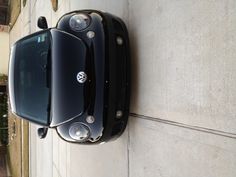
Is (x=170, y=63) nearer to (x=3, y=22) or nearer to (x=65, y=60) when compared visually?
(x=65, y=60)

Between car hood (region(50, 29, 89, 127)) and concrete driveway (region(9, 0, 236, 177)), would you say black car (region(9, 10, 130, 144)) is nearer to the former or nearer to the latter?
car hood (region(50, 29, 89, 127))

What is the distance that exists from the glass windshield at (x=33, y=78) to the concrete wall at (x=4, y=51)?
15.7 meters

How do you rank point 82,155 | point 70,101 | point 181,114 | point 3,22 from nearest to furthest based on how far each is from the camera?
1. point 181,114
2. point 70,101
3. point 82,155
4. point 3,22

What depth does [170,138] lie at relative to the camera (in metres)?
3.10

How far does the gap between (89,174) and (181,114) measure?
2.85 m

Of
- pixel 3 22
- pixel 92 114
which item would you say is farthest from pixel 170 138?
pixel 3 22

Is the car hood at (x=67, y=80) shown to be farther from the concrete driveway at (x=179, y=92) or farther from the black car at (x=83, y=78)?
the concrete driveway at (x=179, y=92)

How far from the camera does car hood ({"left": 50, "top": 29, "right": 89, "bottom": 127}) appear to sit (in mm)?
3592

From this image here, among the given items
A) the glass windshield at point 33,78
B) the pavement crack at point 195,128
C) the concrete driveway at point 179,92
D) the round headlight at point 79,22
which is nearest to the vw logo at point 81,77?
the glass windshield at point 33,78

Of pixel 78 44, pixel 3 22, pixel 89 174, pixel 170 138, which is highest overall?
pixel 3 22

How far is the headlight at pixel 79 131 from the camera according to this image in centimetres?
367

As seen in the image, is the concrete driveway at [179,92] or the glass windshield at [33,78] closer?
the concrete driveway at [179,92]

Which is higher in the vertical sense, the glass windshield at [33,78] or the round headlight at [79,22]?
the round headlight at [79,22]

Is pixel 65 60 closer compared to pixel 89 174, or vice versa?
pixel 65 60
